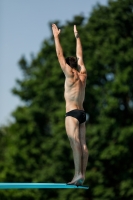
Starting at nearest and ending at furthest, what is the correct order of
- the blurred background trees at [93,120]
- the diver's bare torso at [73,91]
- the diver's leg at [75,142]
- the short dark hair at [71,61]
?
the diver's leg at [75,142], the diver's bare torso at [73,91], the short dark hair at [71,61], the blurred background trees at [93,120]

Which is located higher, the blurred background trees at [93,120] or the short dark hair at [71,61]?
the blurred background trees at [93,120]

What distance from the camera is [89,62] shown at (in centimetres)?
3947

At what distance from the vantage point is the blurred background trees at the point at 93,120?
37.7 meters

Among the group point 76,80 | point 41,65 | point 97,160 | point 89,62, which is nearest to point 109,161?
point 97,160

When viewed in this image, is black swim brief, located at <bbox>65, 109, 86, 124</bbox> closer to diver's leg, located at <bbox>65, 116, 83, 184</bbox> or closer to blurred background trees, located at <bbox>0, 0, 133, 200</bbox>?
diver's leg, located at <bbox>65, 116, 83, 184</bbox>

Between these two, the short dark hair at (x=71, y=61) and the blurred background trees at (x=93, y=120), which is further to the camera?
the blurred background trees at (x=93, y=120)

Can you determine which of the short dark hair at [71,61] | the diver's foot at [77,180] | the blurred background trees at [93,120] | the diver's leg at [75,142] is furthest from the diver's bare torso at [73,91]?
the blurred background trees at [93,120]

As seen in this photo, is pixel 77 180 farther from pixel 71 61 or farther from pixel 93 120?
pixel 93 120

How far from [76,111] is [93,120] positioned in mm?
29612

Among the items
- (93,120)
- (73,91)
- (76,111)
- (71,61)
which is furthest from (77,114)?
(93,120)

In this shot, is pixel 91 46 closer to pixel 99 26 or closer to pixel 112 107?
pixel 99 26

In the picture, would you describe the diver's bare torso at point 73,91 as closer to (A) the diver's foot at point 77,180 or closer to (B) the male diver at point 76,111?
(B) the male diver at point 76,111

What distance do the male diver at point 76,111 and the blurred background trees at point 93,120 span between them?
26.1 metres

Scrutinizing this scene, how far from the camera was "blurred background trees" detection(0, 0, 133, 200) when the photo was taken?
37.7m
